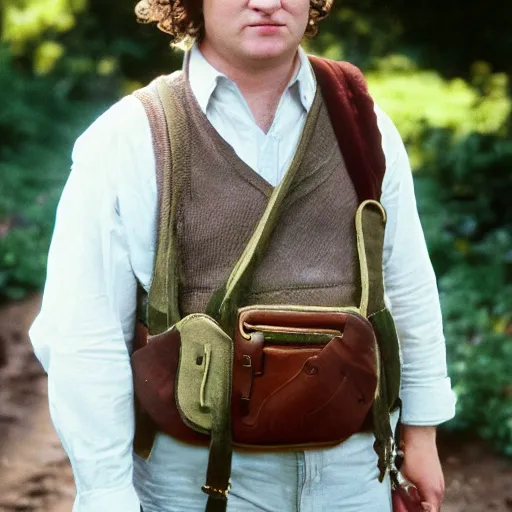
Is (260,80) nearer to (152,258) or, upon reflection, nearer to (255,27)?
(255,27)

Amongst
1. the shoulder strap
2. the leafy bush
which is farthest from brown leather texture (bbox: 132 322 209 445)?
the leafy bush

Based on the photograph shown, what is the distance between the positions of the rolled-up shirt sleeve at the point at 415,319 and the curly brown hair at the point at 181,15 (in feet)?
1.41

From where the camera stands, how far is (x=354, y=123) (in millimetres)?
1894

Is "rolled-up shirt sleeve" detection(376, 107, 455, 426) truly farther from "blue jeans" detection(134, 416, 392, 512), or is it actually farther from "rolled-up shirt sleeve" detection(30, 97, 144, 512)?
"rolled-up shirt sleeve" detection(30, 97, 144, 512)

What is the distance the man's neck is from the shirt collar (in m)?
0.02

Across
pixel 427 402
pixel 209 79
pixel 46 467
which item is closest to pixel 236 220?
pixel 209 79

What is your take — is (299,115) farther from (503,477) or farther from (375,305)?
(503,477)

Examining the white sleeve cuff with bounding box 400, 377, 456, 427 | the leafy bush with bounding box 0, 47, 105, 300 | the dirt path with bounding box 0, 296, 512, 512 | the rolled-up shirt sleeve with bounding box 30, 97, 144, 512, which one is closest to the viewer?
the rolled-up shirt sleeve with bounding box 30, 97, 144, 512

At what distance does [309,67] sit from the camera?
1.93 m

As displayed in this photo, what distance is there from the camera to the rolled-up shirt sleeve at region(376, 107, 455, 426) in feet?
6.69

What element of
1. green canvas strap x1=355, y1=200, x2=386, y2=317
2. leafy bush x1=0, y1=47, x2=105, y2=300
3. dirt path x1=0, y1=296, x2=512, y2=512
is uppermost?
green canvas strap x1=355, y1=200, x2=386, y2=317

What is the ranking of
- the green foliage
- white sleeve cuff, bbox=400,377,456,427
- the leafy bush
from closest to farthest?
white sleeve cuff, bbox=400,377,456,427, the green foliage, the leafy bush

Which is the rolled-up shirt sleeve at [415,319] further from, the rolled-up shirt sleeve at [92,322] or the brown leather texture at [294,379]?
the rolled-up shirt sleeve at [92,322]

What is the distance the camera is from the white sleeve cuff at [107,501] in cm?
177
